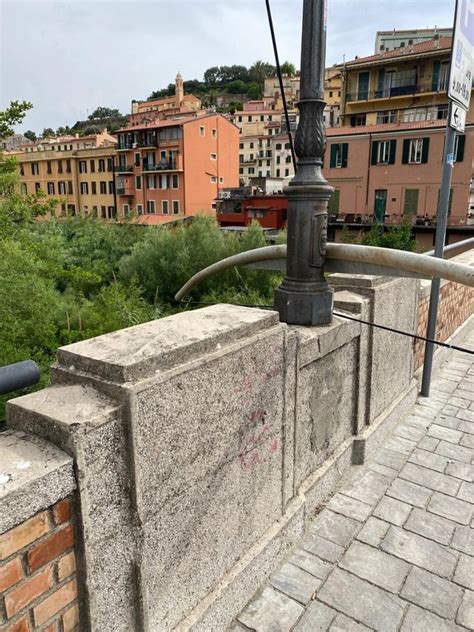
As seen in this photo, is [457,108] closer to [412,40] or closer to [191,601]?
[191,601]

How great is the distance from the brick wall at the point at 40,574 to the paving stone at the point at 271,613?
99 cm

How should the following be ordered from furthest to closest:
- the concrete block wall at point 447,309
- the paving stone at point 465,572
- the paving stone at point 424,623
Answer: the concrete block wall at point 447,309 → the paving stone at point 465,572 → the paving stone at point 424,623

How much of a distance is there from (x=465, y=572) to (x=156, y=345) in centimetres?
211

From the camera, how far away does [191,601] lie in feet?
6.77

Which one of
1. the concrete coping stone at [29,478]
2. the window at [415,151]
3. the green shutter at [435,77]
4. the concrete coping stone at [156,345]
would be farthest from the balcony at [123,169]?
the concrete coping stone at [29,478]

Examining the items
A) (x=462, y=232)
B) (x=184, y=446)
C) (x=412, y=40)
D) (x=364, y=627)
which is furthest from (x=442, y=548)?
(x=412, y=40)

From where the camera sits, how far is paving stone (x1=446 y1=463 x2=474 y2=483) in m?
3.51

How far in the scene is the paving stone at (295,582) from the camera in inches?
96.9

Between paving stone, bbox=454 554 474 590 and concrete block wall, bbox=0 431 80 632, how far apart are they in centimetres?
196

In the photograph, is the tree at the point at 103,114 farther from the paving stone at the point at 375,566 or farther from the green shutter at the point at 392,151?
the paving stone at the point at 375,566

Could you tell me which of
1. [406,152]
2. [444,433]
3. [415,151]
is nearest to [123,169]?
[406,152]

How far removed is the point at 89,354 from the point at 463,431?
3.57m

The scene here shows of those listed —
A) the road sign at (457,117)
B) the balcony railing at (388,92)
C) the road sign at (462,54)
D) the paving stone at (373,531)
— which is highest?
the balcony railing at (388,92)

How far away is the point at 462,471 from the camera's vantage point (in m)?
3.59
